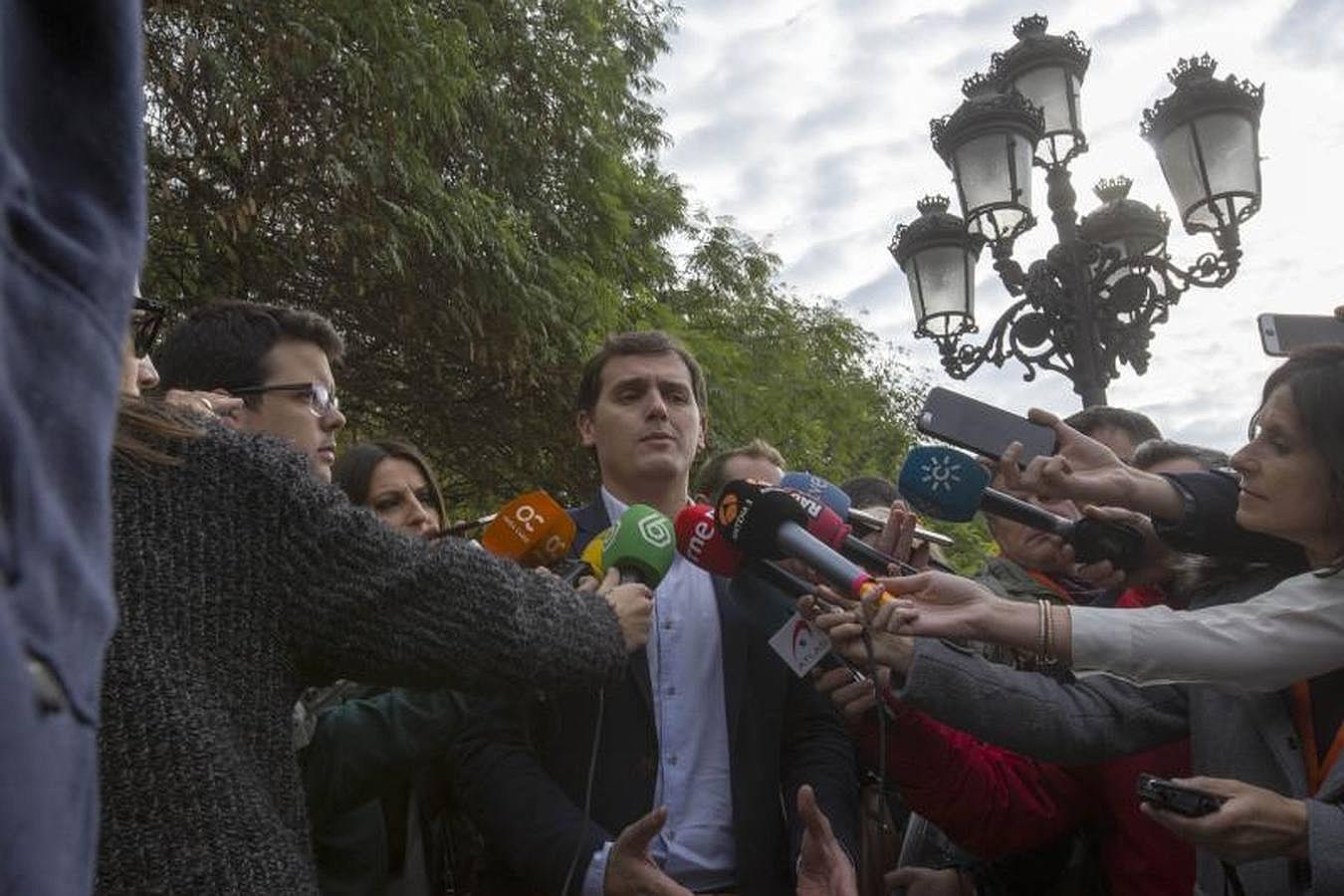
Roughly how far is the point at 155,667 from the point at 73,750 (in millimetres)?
919

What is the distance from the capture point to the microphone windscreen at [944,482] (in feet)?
8.35

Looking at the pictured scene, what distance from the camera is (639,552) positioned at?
2.32 metres

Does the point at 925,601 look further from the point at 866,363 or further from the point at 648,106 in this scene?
the point at 866,363

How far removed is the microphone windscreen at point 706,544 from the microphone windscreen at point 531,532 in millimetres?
259

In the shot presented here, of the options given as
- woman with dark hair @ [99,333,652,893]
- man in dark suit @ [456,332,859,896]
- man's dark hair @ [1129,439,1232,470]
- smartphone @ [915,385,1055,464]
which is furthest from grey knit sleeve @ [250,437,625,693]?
man's dark hair @ [1129,439,1232,470]

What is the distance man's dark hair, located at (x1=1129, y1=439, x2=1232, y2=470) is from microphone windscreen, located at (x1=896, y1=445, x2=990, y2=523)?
3.76ft

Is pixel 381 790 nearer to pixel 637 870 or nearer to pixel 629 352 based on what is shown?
pixel 637 870

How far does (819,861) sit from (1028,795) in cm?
52

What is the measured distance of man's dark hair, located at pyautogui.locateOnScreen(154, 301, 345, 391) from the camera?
287cm

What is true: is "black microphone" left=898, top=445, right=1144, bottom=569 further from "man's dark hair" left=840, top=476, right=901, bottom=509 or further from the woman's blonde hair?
"man's dark hair" left=840, top=476, right=901, bottom=509

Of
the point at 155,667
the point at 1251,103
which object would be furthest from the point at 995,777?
the point at 1251,103

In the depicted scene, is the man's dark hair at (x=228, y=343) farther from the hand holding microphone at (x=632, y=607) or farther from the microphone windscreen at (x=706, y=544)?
the hand holding microphone at (x=632, y=607)

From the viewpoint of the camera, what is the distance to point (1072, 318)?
5914mm

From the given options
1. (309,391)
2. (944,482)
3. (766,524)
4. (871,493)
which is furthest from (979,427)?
(871,493)
